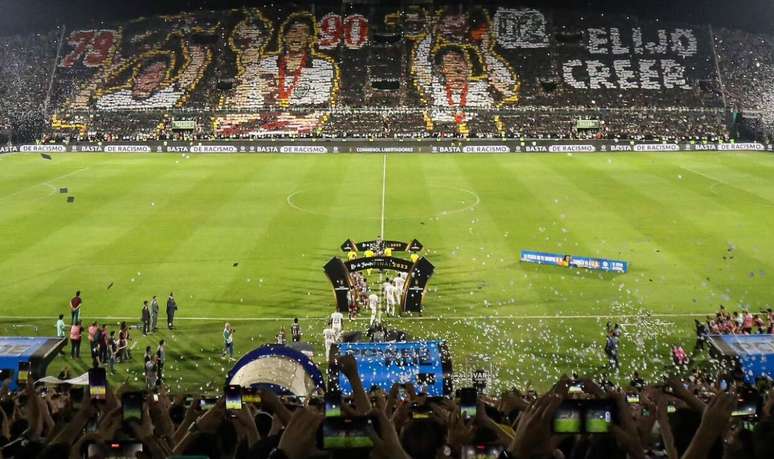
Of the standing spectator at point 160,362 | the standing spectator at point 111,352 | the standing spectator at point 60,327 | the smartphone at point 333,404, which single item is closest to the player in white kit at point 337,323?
the standing spectator at point 160,362

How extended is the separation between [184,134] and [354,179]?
36.2m

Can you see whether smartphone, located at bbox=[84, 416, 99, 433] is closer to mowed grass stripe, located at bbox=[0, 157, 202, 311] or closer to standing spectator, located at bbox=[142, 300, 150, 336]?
standing spectator, located at bbox=[142, 300, 150, 336]

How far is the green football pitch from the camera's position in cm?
2542

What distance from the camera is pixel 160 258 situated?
34.5 metres

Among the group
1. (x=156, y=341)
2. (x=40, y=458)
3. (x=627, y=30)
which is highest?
(x=627, y=30)

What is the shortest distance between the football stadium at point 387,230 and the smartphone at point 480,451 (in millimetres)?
16

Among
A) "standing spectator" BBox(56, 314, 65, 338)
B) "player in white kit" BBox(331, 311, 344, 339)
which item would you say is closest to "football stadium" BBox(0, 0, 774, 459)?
"player in white kit" BBox(331, 311, 344, 339)

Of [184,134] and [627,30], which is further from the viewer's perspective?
[627,30]

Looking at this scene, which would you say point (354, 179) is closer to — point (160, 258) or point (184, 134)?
point (160, 258)

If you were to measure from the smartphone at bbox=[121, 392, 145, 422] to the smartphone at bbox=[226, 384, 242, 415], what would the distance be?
91 cm

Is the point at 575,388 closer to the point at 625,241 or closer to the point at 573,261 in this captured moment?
the point at 573,261

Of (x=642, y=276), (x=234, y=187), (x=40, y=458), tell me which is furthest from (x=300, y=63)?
(x=40, y=458)

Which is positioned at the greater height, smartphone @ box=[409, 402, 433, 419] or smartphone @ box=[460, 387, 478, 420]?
smartphone @ box=[460, 387, 478, 420]

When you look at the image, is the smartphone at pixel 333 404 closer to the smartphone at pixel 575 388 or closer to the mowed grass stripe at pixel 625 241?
the smartphone at pixel 575 388
